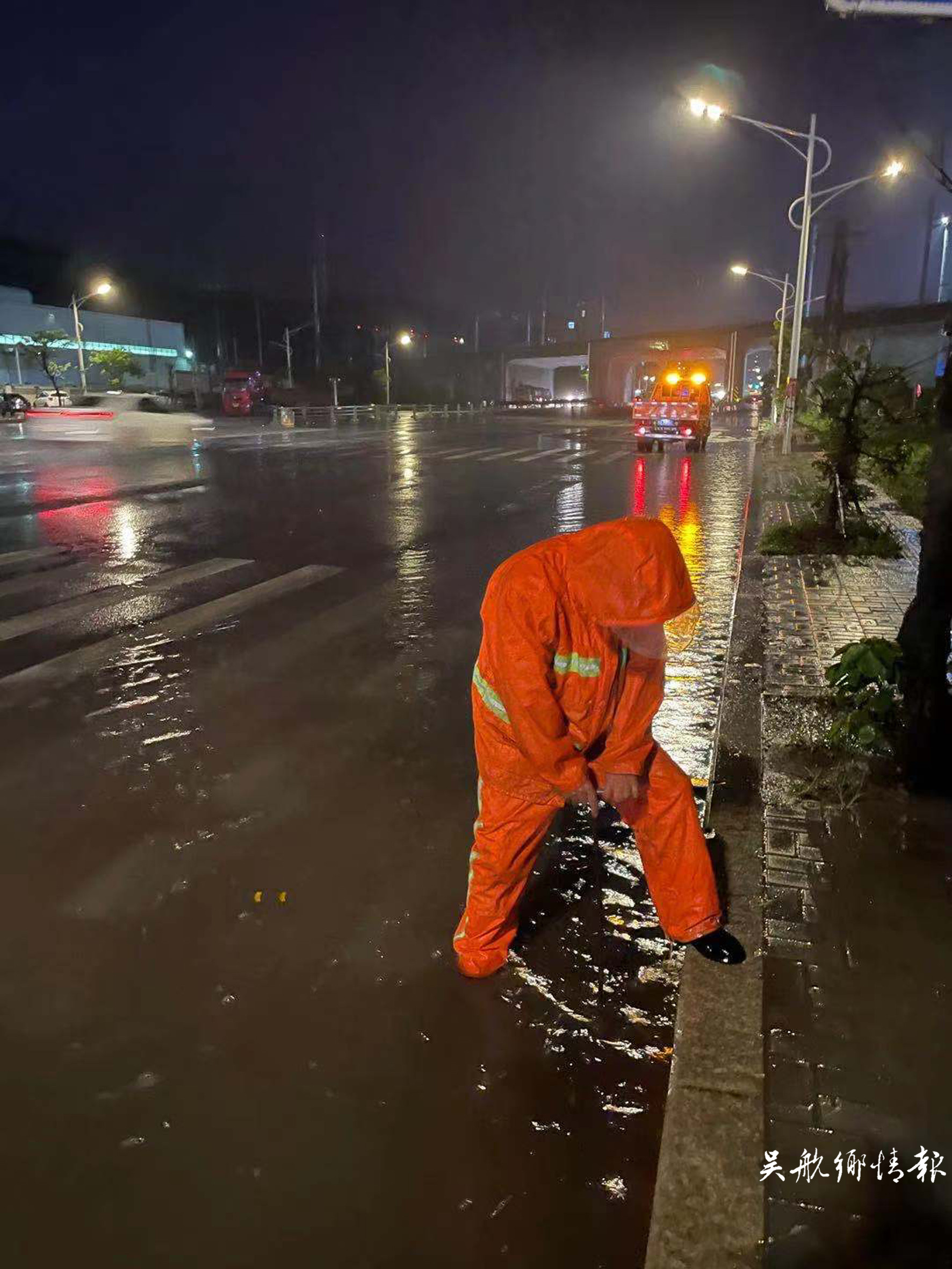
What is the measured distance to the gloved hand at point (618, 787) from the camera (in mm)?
2742

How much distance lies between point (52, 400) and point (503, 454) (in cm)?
3323

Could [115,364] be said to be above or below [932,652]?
above

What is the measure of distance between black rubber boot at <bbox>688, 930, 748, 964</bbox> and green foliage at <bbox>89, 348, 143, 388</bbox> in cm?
6111

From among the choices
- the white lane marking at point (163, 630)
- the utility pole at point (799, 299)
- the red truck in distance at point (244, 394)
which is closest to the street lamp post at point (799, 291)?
the utility pole at point (799, 299)

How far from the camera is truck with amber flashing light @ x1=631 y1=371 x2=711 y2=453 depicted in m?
25.5

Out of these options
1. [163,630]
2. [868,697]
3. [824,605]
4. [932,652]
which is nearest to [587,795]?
[932,652]

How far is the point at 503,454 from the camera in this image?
81.1 feet

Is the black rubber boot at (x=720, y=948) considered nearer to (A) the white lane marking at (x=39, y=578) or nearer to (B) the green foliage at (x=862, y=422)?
(B) the green foliage at (x=862, y=422)

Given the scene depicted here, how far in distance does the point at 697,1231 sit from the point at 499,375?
376 ft

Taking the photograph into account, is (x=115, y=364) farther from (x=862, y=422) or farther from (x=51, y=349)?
(x=862, y=422)

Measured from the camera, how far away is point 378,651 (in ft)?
21.9

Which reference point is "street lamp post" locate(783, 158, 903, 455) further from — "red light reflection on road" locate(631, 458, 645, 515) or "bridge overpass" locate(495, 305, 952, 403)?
"bridge overpass" locate(495, 305, 952, 403)

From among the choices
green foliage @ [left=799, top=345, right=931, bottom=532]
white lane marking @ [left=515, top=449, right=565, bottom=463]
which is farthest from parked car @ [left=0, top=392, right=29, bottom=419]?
green foliage @ [left=799, top=345, right=931, bottom=532]

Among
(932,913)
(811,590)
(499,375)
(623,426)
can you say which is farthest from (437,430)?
(499,375)
